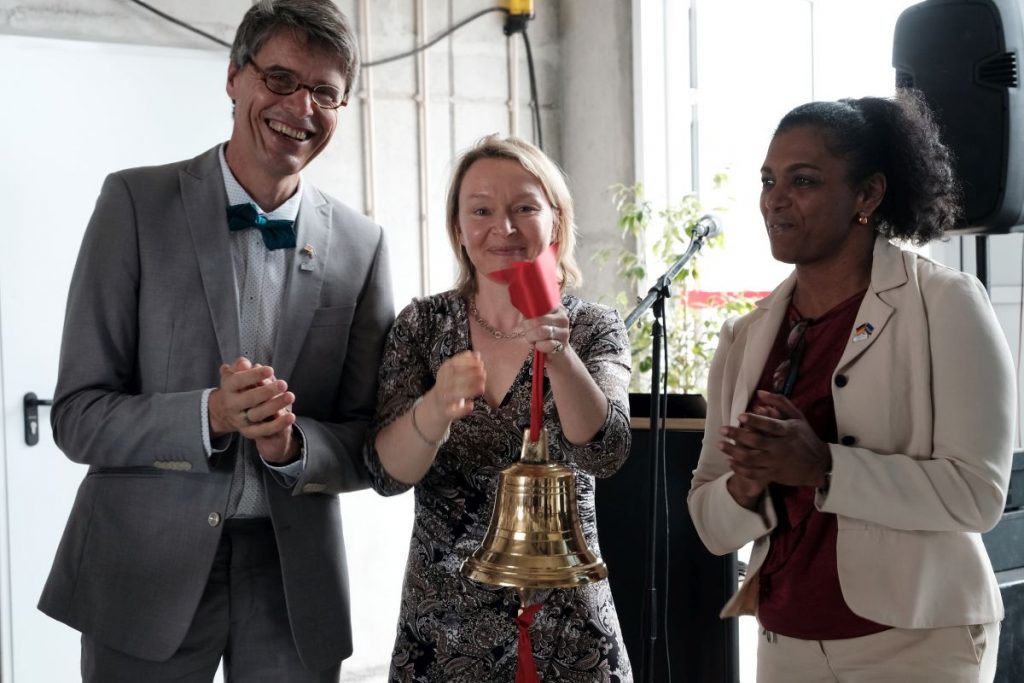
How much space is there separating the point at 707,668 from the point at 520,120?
288 cm

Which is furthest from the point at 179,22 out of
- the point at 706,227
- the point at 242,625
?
the point at 242,625

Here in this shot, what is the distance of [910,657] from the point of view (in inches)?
65.3

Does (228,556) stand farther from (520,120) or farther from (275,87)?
(520,120)

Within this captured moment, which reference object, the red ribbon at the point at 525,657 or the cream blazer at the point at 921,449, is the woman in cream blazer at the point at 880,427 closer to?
the cream blazer at the point at 921,449

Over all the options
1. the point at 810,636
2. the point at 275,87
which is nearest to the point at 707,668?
the point at 810,636

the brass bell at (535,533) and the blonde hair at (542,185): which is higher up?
the blonde hair at (542,185)

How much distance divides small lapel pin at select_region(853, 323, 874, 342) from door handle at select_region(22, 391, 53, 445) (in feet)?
10.4

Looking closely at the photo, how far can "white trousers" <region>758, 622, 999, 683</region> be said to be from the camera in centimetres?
165

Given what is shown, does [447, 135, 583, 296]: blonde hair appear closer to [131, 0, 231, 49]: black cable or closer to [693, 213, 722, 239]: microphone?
[693, 213, 722, 239]: microphone

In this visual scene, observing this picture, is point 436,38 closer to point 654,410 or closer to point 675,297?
point 675,297

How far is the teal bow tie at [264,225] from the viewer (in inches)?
73.3

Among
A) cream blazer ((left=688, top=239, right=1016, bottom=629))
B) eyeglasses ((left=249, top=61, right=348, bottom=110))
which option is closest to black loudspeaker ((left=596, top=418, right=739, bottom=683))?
cream blazer ((left=688, top=239, right=1016, bottom=629))

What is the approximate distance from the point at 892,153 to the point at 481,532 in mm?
997

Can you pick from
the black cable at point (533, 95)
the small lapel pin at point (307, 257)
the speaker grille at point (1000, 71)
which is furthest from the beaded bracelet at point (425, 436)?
the black cable at point (533, 95)
